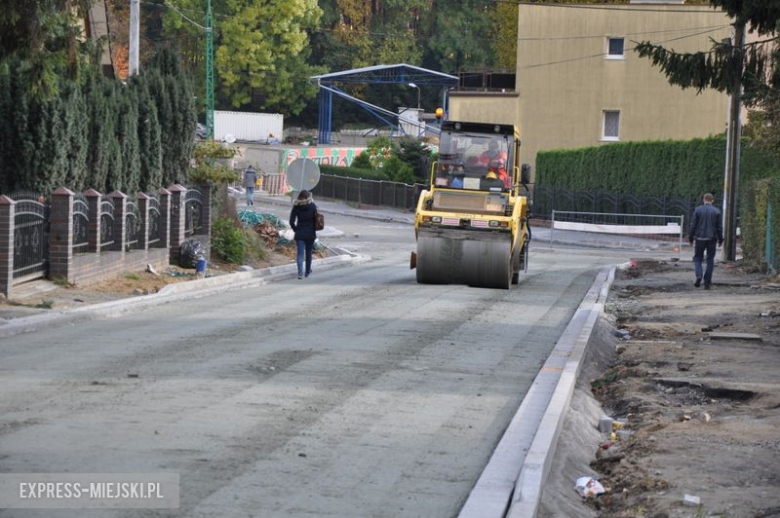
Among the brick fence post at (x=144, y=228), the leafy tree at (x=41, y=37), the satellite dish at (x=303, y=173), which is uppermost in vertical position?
the leafy tree at (x=41, y=37)

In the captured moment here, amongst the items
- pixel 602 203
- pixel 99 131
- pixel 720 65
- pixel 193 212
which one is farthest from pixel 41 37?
pixel 602 203

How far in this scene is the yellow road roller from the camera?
24.0 m

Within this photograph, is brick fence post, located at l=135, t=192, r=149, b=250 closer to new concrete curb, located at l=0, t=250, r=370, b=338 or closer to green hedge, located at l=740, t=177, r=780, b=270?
new concrete curb, located at l=0, t=250, r=370, b=338

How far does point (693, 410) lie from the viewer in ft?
38.6

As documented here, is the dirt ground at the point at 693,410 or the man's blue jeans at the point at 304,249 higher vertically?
the man's blue jeans at the point at 304,249

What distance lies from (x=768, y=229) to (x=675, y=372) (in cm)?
1508

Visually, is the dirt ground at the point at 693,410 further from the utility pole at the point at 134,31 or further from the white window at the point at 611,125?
the white window at the point at 611,125

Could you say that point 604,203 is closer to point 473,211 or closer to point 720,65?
point 473,211

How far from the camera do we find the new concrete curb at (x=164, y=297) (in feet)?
53.2

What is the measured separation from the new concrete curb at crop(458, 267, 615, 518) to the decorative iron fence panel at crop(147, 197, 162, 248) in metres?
12.1

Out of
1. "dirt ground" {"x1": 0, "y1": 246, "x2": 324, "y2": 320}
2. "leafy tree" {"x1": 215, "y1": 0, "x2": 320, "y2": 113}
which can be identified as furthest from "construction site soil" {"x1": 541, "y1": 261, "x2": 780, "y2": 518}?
"leafy tree" {"x1": 215, "y1": 0, "x2": 320, "y2": 113}

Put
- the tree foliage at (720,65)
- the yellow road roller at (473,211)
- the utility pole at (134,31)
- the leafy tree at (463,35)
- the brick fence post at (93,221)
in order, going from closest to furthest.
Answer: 1. the tree foliage at (720,65)
2. the brick fence post at (93,221)
3. the yellow road roller at (473,211)
4. the utility pole at (134,31)
5. the leafy tree at (463,35)

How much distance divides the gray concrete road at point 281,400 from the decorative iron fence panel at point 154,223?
17.1 feet

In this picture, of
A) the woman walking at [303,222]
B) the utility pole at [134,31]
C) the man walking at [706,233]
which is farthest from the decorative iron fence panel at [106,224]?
the man walking at [706,233]
